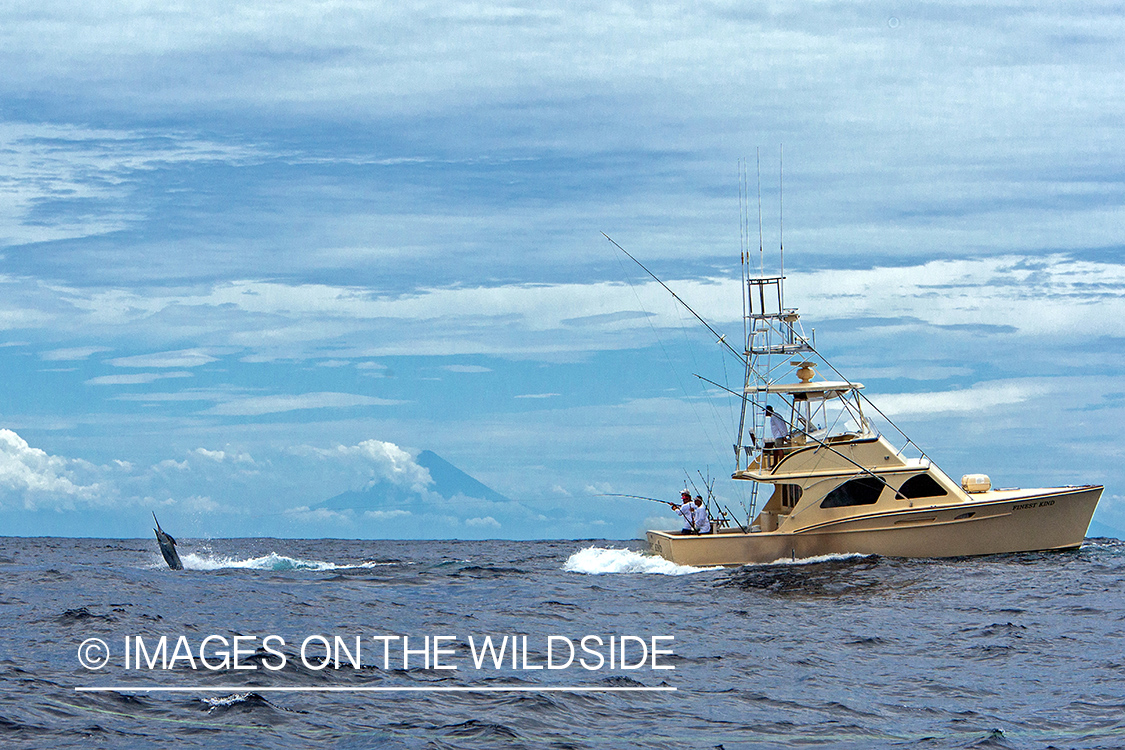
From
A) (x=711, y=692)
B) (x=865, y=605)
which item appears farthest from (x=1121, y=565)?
(x=711, y=692)

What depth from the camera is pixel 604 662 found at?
15.2 metres

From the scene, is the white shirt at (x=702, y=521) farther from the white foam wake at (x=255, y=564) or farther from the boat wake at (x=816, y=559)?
the white foam wake at (x=255, y=564)

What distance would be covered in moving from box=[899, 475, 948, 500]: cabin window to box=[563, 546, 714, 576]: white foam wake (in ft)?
18.0

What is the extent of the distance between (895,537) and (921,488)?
1.41 meters

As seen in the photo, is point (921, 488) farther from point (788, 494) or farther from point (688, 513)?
point (688, 513)

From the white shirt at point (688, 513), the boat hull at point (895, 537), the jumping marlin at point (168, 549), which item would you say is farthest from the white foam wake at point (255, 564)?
the boat hull at point (895, 537)

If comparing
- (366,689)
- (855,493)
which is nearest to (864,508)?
(855,493)

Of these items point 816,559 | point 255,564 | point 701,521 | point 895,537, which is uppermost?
point 701,521

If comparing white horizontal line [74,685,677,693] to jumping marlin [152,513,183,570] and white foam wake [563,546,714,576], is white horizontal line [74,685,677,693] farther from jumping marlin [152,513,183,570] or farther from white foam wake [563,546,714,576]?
jumping marlin [152,513,183,570]

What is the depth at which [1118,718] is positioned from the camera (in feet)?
38.8

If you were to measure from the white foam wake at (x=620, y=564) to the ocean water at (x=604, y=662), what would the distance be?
1079mm

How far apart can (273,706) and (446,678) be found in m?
2.55

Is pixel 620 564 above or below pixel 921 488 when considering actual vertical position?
below

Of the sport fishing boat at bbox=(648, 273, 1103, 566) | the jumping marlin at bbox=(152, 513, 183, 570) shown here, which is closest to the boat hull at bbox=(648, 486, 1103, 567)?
the sport fishing boat at bbox=(648, 273, 1103, 566)
